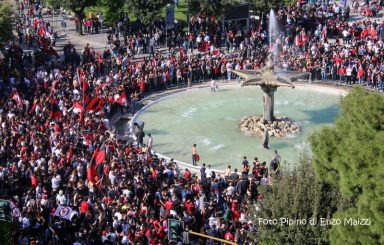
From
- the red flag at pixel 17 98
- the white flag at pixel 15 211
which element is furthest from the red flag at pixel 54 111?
the white flag at pixel 15 211

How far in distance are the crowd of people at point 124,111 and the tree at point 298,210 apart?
87 cm

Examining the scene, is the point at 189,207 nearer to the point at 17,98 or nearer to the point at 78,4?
the point at 17,98

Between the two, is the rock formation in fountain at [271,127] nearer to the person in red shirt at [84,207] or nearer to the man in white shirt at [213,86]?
the man in white shirt at [213,86]

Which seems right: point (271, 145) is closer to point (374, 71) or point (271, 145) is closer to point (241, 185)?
point (241, 185)

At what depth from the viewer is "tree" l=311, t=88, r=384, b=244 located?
15.9 meters

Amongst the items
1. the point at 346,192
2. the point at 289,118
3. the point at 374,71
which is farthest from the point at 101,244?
the point at 374,71

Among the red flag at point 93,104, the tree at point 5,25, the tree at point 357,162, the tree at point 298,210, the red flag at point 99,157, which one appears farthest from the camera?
the tree at point 5,25

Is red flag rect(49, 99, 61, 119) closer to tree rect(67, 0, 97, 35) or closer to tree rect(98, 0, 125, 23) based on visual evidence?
tree rect(67, 0, 97, 35)

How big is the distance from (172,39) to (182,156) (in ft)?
61.7

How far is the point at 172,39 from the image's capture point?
4759 centimetres

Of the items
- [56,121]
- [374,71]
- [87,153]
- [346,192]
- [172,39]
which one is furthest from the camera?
[172,39]

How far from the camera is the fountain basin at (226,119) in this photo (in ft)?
101

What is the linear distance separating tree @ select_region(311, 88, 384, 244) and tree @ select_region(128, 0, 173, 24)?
101 ft

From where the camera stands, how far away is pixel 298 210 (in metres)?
19.0
